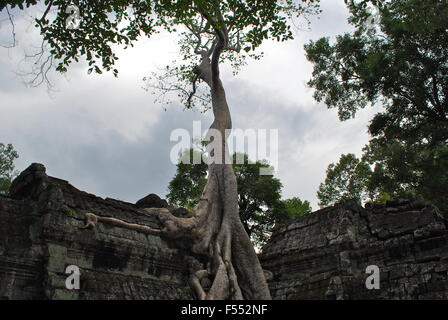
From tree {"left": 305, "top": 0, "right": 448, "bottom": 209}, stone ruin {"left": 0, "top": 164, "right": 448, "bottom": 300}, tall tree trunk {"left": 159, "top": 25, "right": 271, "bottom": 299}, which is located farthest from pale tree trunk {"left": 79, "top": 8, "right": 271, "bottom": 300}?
tree {"left": 305, "top": 0, "right": 448, "bottom": 209}

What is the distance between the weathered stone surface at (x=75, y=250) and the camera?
450 centimetres

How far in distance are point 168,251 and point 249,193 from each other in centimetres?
1260

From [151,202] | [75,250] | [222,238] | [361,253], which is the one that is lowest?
[75,250]

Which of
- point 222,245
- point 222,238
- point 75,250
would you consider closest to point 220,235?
point 222,238

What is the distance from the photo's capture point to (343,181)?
19828 millimetres

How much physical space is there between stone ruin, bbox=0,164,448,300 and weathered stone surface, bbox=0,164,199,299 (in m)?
0.01

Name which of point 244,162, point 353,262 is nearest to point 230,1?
point 353,262

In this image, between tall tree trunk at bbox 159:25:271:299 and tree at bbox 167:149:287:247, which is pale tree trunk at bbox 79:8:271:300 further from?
tree at bbox 167:149:287:247

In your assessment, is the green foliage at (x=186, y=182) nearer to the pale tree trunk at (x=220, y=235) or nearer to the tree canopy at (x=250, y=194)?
the tree canopy at (x=250, y=194)

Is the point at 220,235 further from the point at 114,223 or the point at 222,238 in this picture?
the point at 114,223

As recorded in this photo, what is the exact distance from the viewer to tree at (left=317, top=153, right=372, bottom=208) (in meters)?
19.0
